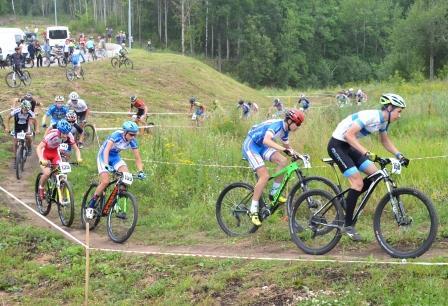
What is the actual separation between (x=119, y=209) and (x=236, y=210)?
1903 mm

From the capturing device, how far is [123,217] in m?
9.56

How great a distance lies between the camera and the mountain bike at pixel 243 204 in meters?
8.52

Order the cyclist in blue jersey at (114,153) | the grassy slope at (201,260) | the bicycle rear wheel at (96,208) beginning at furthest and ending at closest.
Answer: the bicycle rear wheel at (96,208), the cyclist in blue jersey at (114,153), the grassy slope at (201,260)

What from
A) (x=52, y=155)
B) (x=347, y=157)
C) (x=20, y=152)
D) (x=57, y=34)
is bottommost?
(x=20, y=152)

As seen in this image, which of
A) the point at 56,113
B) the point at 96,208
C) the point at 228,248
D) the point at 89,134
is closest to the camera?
the point at 228,248

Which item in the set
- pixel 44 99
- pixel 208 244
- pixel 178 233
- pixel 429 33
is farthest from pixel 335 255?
pixel 429 33

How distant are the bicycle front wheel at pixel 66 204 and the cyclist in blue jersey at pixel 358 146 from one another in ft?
16.3

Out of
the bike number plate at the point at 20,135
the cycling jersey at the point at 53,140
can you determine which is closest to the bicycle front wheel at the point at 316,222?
the cycling jersey at the point at 53,140

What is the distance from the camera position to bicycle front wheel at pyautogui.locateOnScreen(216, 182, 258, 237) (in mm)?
9242

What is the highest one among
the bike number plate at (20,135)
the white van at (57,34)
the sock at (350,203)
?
the white van at (57,34)

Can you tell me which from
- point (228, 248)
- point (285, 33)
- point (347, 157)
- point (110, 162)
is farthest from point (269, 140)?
point (285, 33)

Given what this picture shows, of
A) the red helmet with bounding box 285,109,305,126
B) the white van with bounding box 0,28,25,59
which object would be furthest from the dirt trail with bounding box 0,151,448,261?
the white van with bounding box 0,28,25,59

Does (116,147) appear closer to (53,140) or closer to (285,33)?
(53,140)

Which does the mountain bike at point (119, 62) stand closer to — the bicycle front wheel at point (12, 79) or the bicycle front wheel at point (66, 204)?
the bicycle front wheel at point (12, 79)
